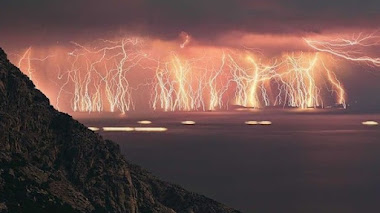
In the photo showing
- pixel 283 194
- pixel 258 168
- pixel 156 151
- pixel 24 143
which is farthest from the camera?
pixel 156 151

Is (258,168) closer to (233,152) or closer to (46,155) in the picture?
(233,152)

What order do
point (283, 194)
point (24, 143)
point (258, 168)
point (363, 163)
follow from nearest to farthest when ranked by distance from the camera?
1. point (24, 143)
2. point (283, 194)
3. point (258, 168)
4. point (363, 163)

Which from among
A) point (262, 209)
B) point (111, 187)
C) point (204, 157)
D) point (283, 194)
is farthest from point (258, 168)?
point (111, 187)

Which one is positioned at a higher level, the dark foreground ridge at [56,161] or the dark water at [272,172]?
the dark foreground ridge at [56,161]

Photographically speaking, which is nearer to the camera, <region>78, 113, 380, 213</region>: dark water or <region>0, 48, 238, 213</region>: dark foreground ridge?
<region>0, 48, 238, 213</region>: dark foreground ridge

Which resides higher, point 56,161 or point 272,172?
point 56,161

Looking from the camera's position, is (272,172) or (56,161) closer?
(56,161)

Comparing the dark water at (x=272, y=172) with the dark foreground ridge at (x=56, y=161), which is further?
the dark water at (x=272, y=172)

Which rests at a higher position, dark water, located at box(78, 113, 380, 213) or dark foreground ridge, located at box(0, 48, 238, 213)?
dark foreground ridge, located at box(0, 48, 238, 213)
